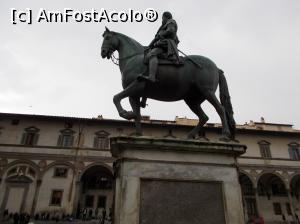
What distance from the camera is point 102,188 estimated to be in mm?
26406

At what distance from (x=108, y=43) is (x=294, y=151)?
2840 centimetres

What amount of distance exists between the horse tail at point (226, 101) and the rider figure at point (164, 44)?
102 cm

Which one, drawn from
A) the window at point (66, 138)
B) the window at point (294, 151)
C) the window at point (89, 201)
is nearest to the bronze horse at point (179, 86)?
the window at point (66, 138)

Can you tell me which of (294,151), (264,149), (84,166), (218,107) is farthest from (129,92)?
(294,151)

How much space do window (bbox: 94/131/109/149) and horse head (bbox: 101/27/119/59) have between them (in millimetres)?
21676

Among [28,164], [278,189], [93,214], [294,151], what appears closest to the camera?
[28,164]

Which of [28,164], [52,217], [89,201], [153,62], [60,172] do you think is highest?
[28,164]

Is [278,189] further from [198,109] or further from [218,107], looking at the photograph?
[218,107]

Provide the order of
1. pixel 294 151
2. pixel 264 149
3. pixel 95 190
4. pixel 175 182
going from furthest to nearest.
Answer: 1. pixel 294 151
2. pixel 264 149
3. pixel 95 190
4. pixel 175 182

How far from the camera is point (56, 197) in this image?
23750mm

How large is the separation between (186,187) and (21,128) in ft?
83.6

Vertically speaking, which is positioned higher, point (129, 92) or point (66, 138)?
point (66, 138)

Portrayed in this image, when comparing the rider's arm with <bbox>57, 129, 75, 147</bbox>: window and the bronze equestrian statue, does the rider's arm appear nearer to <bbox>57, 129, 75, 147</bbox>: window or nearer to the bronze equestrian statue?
the bronze equestrian statue

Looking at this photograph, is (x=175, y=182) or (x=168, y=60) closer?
(x=175, y=182)
